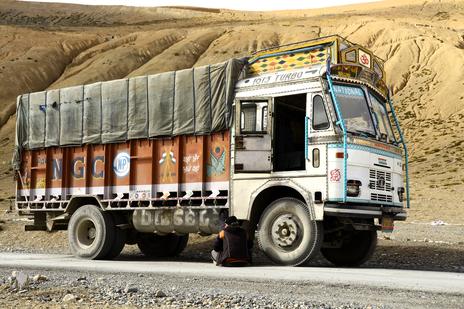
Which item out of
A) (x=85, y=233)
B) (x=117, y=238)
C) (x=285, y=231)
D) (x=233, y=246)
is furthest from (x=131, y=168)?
(x=285, y=231)

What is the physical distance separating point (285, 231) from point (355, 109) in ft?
8.63

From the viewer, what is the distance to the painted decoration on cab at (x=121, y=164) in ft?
47.1

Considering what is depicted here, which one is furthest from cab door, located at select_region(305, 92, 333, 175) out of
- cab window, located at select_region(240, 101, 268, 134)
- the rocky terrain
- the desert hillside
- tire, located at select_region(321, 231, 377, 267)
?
the desert hillside

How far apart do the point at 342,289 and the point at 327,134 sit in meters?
3.53

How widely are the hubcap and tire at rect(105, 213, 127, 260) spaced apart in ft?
14.4

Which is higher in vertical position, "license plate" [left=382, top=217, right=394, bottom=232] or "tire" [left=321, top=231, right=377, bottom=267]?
"license plate" [left=382, top=217, right=394, bottom=232]

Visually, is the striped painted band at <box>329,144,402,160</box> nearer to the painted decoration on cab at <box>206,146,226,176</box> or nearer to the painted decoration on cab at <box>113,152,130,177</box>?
the painted decoration on cab at <box>206,146,226,176</box>

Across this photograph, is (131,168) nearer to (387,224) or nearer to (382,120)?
(382,120)

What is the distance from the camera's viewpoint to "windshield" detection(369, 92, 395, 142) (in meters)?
12.2

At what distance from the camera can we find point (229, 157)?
1266 centimetres

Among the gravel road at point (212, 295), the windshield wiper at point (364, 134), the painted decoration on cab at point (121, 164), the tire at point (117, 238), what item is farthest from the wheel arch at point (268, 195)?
the tire at point (117, 238)

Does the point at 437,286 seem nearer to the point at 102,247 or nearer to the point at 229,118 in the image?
the point at 229,118

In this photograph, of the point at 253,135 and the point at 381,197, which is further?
the point at 253,135

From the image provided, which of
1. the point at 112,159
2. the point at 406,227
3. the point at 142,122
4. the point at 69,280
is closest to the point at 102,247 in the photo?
the point at 112,159
